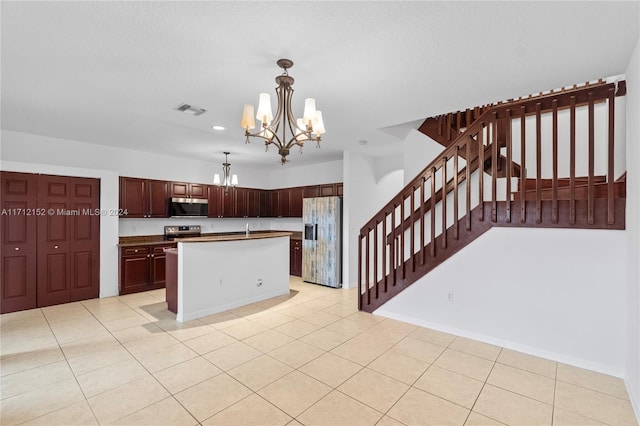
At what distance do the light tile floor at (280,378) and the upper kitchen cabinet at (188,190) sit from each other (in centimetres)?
293

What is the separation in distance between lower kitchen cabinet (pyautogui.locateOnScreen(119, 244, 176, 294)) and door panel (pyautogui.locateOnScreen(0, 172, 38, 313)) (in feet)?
3.93

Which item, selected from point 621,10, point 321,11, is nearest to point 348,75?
point 321,11

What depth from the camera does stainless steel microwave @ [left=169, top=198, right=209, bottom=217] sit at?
6.30m

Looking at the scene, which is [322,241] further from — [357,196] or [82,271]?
[82,271]

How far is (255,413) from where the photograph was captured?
225cm

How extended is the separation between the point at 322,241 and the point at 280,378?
3.72 metres

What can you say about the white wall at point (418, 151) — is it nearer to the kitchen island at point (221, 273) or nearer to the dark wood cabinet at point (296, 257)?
the kitchen island at point (221, 273)

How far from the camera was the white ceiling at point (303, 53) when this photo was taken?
198 centimetres

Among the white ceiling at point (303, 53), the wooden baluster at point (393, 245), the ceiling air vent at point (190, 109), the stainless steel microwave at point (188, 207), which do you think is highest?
the white ceiling at point (303, 53)

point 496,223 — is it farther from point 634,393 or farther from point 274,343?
point 274,343

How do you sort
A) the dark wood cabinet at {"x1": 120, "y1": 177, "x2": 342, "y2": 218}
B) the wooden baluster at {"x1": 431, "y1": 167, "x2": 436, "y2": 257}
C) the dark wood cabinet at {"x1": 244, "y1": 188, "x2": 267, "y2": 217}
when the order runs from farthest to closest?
the dark wood cabinet at {"x1": 244, "y1": 188, "x2": 267, "y2": 217}, the dark wood cabinet at {"x1": 120, "y1": 177, "x2": 342, "y2": 218}, the wooden baluster at {"x1": 431, "y1": 167, "x2": 436, "y2": 257}

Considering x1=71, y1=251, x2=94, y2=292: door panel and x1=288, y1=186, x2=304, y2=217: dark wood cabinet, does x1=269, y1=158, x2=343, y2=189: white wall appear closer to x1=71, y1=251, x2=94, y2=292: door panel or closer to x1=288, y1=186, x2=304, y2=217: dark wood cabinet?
x1=288, y1=186, x2=304, y2=217: dark wood cabinet

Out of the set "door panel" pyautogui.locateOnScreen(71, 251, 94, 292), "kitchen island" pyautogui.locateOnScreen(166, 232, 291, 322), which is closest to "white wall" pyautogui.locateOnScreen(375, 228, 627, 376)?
"kitchen island" pyautogui.locateOnScreen(166, 232, 291, 322)

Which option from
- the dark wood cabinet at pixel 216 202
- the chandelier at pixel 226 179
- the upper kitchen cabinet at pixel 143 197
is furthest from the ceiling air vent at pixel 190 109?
the dark wood cabinet at pixel 216 202
